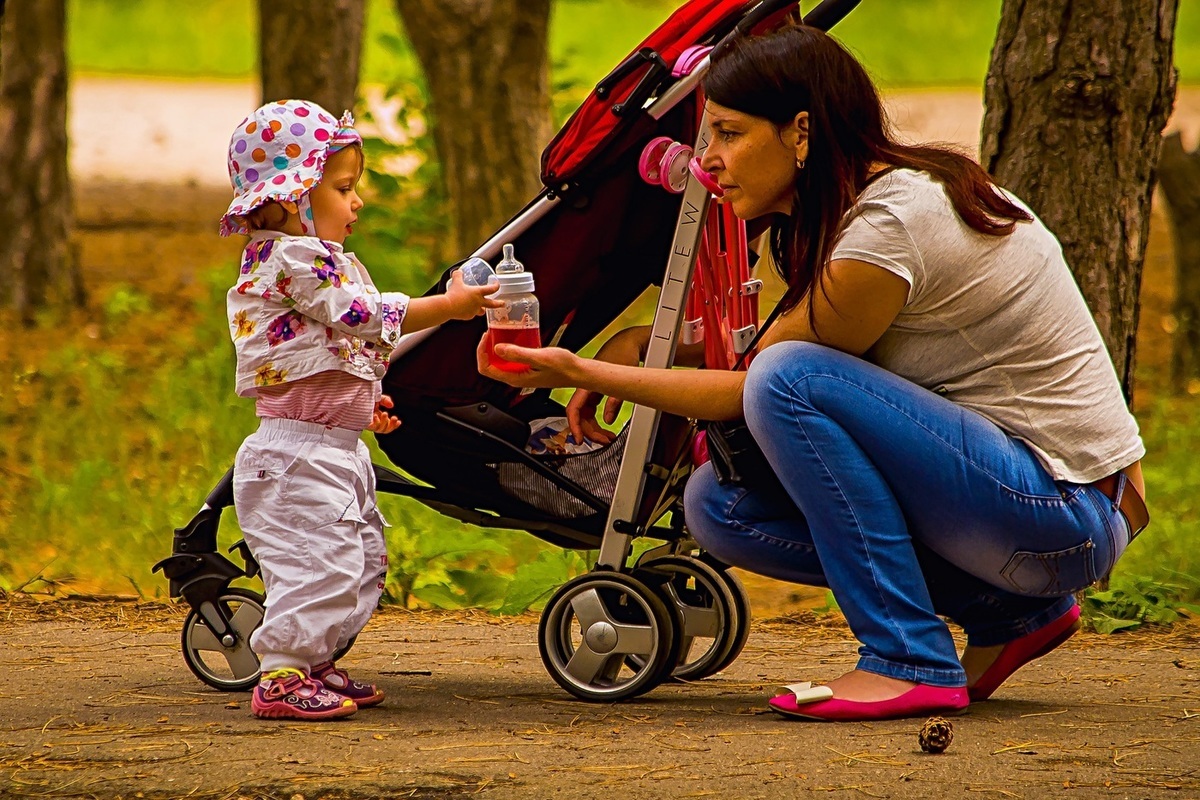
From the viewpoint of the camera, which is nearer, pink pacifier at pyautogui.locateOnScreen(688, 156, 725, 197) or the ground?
the ground

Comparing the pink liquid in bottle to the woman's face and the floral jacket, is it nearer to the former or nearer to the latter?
the floral jacket

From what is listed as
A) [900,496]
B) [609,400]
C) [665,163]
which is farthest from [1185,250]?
[900,496]

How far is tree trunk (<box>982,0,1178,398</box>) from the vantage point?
429 centimetres

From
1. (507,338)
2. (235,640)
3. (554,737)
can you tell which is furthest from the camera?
(235,640)

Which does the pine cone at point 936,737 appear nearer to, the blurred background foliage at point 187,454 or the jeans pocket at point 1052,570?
the jeans pocket at point 1052,570

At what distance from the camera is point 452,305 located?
318 cm

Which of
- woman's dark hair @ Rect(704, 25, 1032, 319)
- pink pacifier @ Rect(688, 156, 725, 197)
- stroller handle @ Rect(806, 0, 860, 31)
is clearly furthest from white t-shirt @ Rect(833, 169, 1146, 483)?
stroller handle @ Rect(806, 0, 860, 31)

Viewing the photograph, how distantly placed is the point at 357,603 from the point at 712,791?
0.95 meters

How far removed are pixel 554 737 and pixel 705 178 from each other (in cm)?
110

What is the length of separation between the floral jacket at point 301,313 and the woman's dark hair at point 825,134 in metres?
0.77

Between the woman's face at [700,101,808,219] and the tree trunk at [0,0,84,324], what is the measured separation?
7.01 m

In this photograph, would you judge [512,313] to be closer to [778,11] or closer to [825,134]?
[825,134]

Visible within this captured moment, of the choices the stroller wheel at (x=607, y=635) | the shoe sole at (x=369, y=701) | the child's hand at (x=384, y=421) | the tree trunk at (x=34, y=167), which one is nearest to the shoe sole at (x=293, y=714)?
the shoe sole at (x=369, y=701)

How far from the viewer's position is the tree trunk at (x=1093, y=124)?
429 cm
